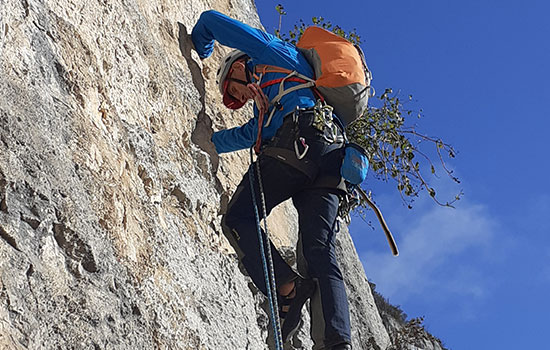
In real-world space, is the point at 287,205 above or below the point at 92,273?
above

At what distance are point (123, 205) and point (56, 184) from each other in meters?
0.62

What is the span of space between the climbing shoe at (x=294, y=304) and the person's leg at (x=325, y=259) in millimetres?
65

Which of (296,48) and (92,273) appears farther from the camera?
(296,48)

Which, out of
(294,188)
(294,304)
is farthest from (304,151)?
(294,304)

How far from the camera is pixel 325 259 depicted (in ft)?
14.5

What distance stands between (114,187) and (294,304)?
1148mm

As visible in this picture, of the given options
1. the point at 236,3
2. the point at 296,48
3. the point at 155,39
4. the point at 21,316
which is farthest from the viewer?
the point at 236,3

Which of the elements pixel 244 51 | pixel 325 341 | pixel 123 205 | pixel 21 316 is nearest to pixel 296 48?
pixel 244 51

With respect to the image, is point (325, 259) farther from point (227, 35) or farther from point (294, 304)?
point (227, 35)

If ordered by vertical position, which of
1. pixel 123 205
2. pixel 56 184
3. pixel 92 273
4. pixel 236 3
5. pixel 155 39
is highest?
pixel 236 3

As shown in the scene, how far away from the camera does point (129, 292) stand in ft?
13.2

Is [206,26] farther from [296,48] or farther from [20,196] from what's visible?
[20,196]

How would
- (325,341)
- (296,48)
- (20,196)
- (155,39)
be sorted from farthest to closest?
1. (155,39)
2. (296,48)
3. (325,341)
4. (20,196)

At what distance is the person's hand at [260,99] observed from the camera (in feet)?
16.4
